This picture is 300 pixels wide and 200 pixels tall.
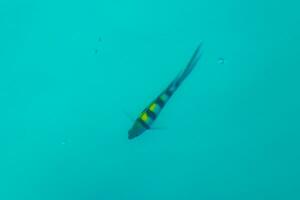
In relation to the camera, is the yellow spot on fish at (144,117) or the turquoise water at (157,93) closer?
the yellow spot on fish at (144,117)

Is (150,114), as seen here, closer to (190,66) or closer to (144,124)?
(144,124)

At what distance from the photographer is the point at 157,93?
96.7 inches

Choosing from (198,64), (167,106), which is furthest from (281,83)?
(167,106)

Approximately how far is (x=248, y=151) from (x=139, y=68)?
70cm

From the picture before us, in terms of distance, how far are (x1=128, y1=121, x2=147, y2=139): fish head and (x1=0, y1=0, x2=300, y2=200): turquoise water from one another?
20cm

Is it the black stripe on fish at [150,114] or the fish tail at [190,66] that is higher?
the fish tail at [190,66]

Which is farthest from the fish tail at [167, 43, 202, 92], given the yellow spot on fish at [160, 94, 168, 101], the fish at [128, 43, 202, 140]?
the yellow spot on fish at [160, 94, 168, 101]

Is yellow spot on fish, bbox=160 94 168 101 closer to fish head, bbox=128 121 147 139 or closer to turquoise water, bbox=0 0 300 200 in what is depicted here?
fish head, bbox=128 121 147 139

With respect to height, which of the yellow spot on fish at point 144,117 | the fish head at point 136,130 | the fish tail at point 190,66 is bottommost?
the yellow spot on fish at point 144,117

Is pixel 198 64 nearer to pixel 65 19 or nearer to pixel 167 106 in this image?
pixel 167 106

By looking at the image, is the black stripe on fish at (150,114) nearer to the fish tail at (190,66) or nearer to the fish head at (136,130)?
the fish head at (136,130)

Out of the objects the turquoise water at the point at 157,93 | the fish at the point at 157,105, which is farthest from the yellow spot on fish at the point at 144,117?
the turquoise water at the point at 157,93

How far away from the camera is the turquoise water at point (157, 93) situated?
8.05ft

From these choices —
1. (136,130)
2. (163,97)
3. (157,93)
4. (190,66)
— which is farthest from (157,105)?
(190,66)
